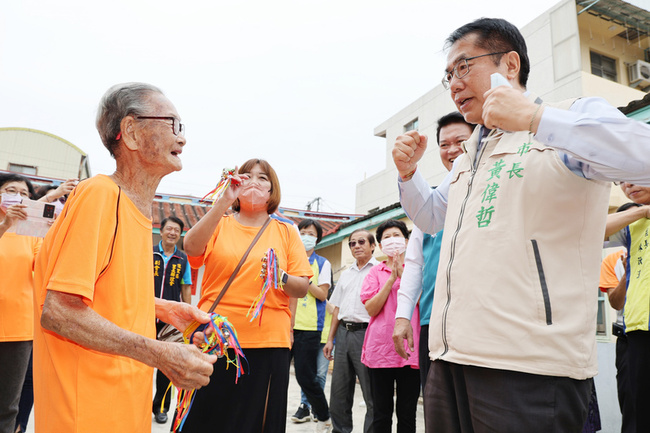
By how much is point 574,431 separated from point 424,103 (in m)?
15.6

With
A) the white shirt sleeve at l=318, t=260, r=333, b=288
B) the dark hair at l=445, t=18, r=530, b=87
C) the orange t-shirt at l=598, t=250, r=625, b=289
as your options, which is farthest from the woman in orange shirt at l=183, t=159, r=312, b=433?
the white shirt sleeve at l=318, t=260, r=333, b=288

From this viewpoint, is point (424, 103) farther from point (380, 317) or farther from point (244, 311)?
point (244, 311)

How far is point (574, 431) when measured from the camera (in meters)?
1.48

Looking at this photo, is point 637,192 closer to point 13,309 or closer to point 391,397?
point 391,397

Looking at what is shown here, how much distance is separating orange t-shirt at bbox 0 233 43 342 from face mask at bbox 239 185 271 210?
6.04 ft

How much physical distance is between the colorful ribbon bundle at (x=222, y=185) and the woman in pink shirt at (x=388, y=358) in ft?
6.11

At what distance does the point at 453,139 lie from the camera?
11.1ft

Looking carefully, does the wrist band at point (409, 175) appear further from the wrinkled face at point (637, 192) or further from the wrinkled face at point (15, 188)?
the wrinkled face at point (15, 188)

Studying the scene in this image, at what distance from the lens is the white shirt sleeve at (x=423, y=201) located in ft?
7.55

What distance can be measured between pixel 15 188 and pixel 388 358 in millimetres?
3439

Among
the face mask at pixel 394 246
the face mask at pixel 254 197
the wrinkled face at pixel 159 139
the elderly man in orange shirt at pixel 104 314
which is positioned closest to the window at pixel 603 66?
the face mask at pixel 394 246

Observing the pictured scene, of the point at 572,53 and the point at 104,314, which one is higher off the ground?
the point at 572,53

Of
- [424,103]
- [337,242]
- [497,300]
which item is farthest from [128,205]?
[424,103]

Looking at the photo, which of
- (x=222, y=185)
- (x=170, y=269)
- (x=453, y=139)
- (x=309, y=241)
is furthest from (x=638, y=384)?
(x=170, y=269)
